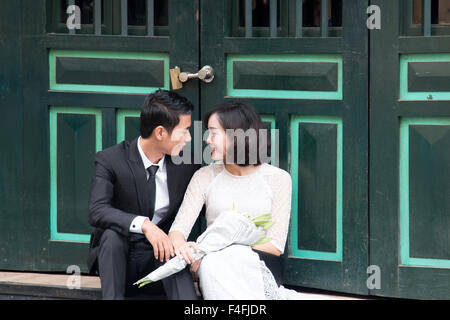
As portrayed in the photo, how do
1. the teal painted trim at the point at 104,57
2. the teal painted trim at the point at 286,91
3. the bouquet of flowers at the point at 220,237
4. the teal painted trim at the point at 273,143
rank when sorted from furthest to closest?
the teal painted trim at the point at 104,57 < the teal painted trim at the point at 273,143 < the teal painted trim at the point at 286,91 < the bouquet of flowers at the point at 220,237

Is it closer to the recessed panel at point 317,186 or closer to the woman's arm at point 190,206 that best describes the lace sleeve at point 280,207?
the recessed panel at point 317,186

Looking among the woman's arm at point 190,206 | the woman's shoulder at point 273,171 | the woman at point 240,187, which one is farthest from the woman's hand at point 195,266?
the woman's shoulder at point 273,171

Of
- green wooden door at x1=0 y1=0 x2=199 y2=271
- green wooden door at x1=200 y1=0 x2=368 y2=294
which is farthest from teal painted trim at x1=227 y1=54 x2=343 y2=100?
green wooden door at x1=0 y1=0 x2=199 y2=271

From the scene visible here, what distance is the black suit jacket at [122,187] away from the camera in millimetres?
4277

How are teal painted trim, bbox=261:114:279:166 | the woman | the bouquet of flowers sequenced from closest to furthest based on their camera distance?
1. the bouquet of flowers
2. the woman
3. teal painted trim, bbox=261:114:279:166

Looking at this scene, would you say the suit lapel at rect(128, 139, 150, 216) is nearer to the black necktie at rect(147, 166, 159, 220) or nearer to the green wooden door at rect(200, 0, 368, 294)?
the black necktie at rect(147, 166, 159, 220)

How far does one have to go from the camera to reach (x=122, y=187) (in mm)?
4371

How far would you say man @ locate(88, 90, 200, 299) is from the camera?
13.8ft

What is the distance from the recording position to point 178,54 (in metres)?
4.71

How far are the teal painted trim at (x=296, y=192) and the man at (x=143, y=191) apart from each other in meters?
0.53

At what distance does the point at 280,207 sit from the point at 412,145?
702 millimetres

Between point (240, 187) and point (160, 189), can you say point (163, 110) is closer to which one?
point (160, 189)
